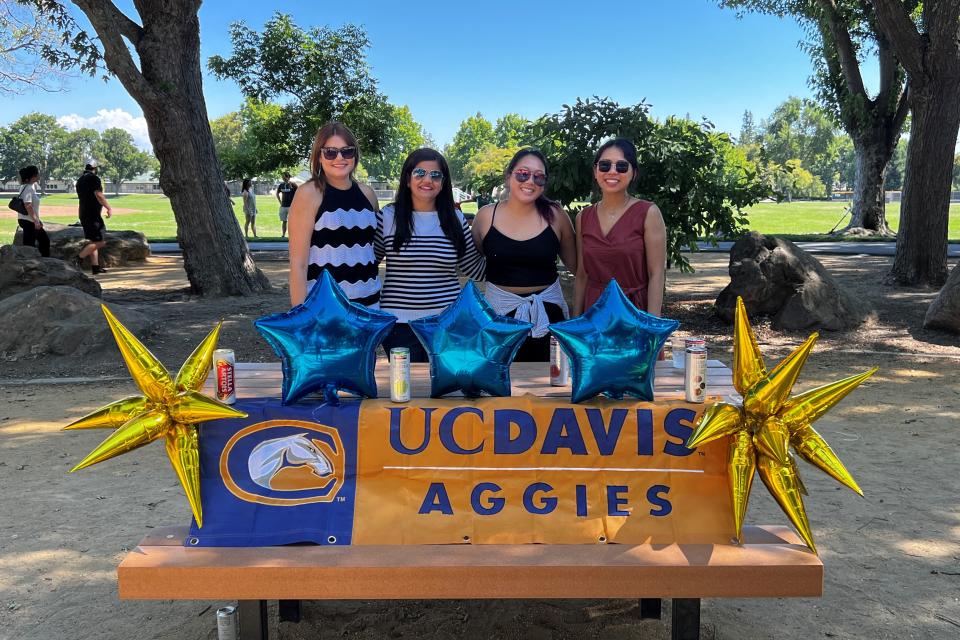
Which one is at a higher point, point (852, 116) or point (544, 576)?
point (852, 116)

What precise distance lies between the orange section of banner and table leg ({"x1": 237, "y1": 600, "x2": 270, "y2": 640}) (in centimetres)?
43

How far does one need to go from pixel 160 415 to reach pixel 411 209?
64.2 inches

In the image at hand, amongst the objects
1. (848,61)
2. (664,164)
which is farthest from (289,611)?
(848,61)

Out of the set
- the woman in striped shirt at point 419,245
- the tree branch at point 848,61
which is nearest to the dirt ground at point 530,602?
the woman in striped shirt at point 419,245

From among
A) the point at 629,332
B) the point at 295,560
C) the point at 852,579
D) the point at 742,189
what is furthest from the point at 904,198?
the point at 295,560

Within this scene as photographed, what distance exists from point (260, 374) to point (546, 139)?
6398 mm

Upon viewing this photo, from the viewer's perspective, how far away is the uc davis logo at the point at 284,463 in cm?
273

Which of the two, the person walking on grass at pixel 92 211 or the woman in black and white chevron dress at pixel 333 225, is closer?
the woman in black and white chevron dress at pixel 333 225

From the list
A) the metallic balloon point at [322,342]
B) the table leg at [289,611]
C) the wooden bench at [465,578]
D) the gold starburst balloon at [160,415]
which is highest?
the metallic balloon point at [322,342]

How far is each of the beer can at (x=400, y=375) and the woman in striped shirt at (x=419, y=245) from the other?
0.88 m

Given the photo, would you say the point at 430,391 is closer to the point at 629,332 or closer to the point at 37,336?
the point at 629,332

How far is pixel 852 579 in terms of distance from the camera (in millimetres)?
3332

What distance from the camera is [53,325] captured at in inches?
303

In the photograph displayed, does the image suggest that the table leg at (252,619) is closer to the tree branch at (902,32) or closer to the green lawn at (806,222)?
the tree branch at (902,32)
